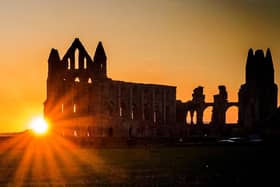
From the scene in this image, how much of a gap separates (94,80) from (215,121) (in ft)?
64.6

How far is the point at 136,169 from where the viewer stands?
31.5 meters

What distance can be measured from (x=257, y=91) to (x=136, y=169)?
54.4 meters

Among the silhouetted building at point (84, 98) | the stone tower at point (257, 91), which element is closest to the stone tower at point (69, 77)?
the silhouetted building at point (84, 98)

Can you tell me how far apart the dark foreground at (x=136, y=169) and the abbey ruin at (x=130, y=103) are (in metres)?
24.3

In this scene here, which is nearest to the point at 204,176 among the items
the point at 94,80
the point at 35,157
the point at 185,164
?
the point at 185,164

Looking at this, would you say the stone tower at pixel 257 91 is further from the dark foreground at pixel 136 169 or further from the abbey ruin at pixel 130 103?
the dark foreground at pixel 136 169

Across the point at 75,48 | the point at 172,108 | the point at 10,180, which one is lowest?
the point at 10,180

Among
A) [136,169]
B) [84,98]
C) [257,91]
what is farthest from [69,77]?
[136,169]

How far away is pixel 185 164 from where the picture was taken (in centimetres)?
3400

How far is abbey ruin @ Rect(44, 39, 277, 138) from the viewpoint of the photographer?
71438 mm

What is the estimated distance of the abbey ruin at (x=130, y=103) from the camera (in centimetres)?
7144

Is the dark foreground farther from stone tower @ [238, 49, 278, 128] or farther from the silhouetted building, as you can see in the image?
stone tower @ [238, 49, 278, 128]

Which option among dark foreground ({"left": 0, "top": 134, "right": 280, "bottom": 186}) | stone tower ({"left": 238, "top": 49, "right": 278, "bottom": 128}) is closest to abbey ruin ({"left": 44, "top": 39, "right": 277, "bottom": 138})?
stone tower ({"left": 238, "top": 49, "right": 278, "bottom": 128})

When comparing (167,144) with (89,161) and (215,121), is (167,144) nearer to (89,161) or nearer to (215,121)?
(89,161)
